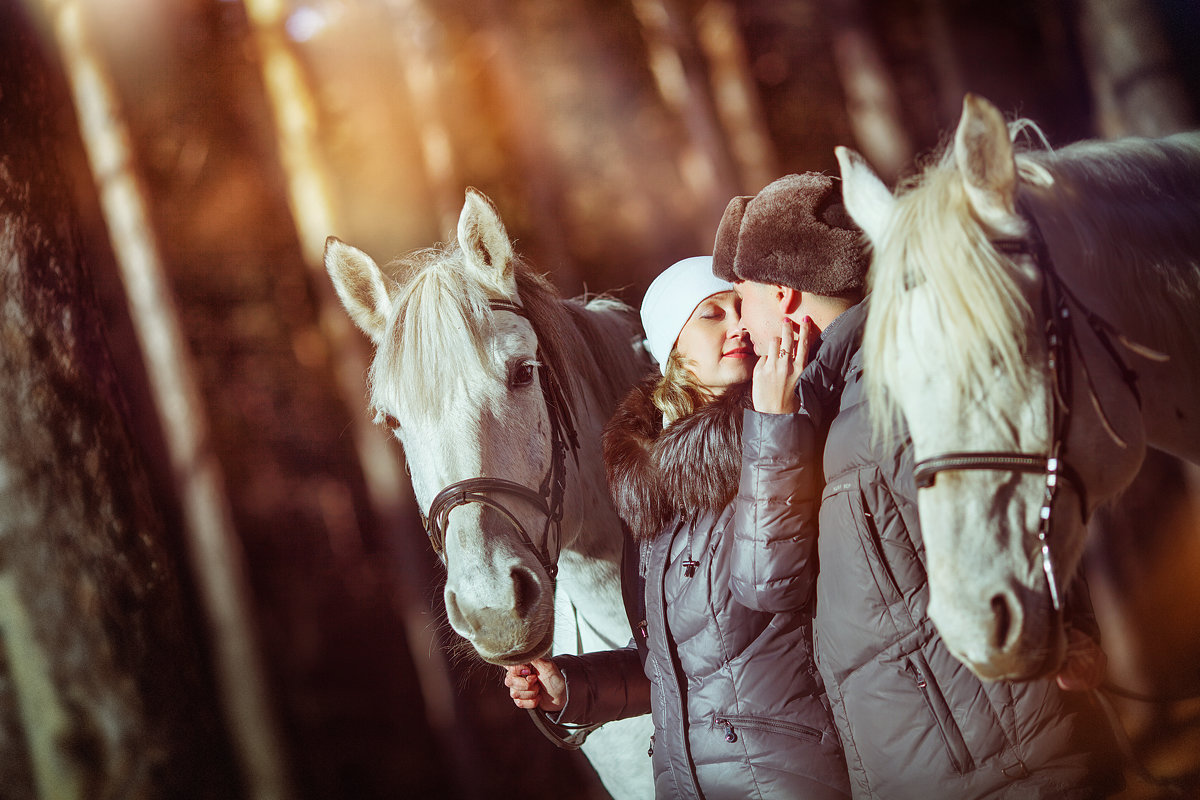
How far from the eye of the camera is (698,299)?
182cm

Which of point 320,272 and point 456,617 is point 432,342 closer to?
point 456,617

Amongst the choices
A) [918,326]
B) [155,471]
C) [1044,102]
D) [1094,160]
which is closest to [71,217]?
[155,471]

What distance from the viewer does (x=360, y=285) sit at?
2107 mm

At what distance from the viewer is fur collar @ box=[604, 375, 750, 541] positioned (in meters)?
1.51

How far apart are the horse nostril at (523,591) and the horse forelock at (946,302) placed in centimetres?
86

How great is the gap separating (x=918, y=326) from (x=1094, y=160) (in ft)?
1.81

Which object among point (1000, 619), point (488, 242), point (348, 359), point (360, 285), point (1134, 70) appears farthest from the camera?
point (348, 359)

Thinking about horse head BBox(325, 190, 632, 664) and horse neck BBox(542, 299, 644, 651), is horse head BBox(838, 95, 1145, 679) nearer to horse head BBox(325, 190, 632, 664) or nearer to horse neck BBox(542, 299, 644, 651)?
horse head BBox(325, 190, 632, 664)

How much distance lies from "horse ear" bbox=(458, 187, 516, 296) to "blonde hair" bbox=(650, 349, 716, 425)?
512mm

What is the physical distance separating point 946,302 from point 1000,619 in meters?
0.46

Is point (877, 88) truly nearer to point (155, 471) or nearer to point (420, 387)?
point (420, 387)

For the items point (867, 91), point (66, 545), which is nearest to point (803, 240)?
point (66, 545)

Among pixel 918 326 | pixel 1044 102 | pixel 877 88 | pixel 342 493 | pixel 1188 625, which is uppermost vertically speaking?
pixel 877 88

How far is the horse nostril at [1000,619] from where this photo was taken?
3.29 feet
